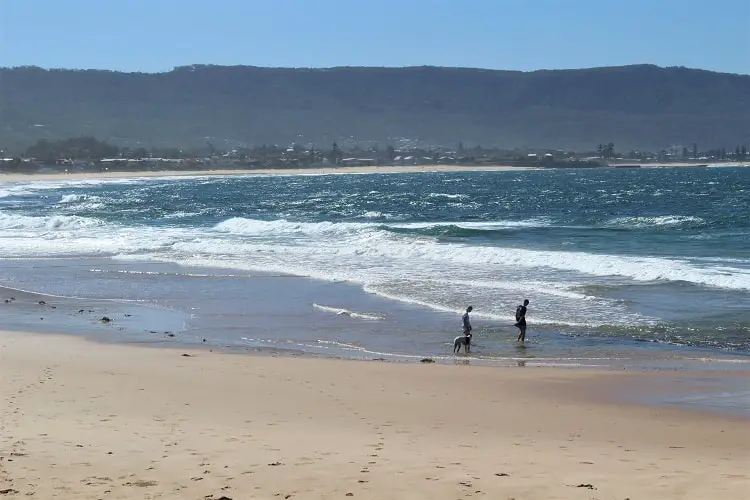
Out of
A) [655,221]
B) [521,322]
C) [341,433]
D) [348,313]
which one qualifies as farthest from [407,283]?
[655,221]

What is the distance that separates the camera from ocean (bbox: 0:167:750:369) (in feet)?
53.9

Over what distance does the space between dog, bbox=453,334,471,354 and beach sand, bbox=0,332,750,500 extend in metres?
1.21

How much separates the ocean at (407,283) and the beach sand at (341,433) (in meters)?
2.35

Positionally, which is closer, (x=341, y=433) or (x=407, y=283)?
(x=341, y=433)

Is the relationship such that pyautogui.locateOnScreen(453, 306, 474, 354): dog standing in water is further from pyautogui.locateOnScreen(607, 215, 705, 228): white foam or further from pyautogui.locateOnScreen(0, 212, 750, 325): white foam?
pyautogui.locateOnScreen(607, 215, 705, 228): white foam

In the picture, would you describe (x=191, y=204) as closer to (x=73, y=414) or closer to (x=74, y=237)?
(x=74, y=237)

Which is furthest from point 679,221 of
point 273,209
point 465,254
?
point 273,209

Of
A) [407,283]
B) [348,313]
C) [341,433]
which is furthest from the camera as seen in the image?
[407,283]

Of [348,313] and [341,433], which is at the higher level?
[341,433]

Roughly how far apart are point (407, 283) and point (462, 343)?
7.99 m

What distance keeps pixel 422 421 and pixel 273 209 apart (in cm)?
5151

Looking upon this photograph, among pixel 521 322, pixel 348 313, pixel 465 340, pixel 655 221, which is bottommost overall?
pixel 348 313

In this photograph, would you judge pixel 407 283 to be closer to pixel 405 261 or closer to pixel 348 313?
pixel 348 313

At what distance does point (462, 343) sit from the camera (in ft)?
51.2
